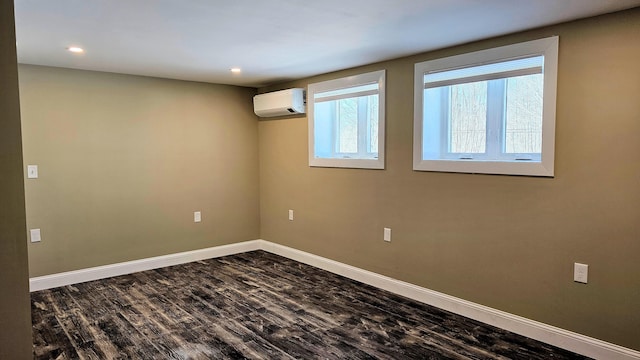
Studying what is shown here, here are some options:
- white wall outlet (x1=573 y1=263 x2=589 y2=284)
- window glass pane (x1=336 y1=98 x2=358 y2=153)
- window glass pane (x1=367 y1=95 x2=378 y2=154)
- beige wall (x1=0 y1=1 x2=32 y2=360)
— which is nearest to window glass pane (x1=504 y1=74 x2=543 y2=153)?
white wall outlet (x1=573 y1=263 x2=589 y2=284)

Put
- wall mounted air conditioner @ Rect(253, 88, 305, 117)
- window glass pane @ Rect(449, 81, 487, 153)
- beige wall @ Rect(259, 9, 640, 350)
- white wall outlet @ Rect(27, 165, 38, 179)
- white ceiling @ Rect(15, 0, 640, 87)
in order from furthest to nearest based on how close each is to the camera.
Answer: wall mounted air conditioner @ Rect(253, 88, 305, 117) < white wall outlet @ Rect(27, 165, 38, 179) < window glass pane @ Rect(449, 81, 487, 153) < beige wall @ Rect(259, 9, 640, 350) < white ceiling @ Rect(15, 0, 640, 87)

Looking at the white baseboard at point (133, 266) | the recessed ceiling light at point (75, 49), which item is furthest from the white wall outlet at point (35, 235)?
the recessed ceiling light at point (75, 49)

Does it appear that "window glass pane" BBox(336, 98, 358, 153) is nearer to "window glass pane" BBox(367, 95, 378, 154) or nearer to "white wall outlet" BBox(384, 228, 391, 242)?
"window glass pane" BBox(367, 95, 378, 154)

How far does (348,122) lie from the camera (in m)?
4.34

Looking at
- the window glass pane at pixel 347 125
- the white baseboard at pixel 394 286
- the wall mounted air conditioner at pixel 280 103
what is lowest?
the white baseboard at pixel 394 286

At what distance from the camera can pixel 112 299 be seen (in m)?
3.68

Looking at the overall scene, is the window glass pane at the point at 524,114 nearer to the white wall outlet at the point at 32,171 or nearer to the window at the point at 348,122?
the window at the point at 348,122

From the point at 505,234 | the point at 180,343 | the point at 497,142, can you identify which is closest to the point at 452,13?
the point at 497,142

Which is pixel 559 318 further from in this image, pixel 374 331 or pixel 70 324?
pixel 70 324

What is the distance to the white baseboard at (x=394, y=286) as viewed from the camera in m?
2.64

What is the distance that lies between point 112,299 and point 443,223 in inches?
118

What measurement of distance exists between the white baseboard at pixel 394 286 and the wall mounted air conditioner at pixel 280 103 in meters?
1.68

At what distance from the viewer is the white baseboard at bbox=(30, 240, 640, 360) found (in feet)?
8.67

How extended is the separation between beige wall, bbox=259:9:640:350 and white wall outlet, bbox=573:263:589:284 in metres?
0.03
